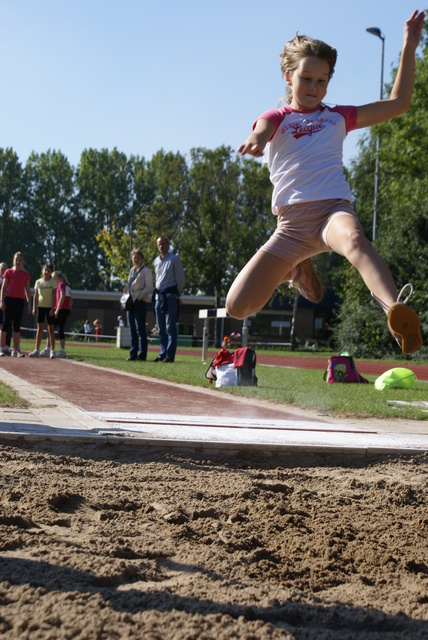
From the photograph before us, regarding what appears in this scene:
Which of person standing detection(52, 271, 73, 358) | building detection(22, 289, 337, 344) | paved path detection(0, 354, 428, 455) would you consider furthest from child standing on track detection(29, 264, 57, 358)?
building detection(22, 289, 337, 344)

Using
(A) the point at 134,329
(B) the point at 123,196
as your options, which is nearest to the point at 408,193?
(A) the point at 134,329

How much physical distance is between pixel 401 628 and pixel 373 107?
3659 millimetres

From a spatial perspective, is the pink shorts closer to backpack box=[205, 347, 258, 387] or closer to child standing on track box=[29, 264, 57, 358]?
backpack box=[205, 347, 258, 387]

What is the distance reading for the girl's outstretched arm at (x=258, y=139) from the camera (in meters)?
4.44

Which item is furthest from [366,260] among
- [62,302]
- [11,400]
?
[62,302]

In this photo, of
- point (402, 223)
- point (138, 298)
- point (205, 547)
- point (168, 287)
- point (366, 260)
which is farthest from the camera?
point (402, 223)

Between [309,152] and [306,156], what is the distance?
0.03 metres

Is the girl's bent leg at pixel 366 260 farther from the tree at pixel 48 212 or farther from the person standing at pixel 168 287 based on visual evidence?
the tree at pixel 48 212

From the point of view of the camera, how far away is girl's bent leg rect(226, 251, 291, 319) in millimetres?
4887

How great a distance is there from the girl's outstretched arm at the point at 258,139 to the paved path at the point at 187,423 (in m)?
1.78

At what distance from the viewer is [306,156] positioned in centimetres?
489

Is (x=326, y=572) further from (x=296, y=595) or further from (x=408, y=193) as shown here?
(x=408, y=193)

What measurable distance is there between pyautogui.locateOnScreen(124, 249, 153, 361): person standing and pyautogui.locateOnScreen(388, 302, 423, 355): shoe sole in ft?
36.3

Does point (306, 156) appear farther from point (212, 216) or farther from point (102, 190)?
point (102, 190)
